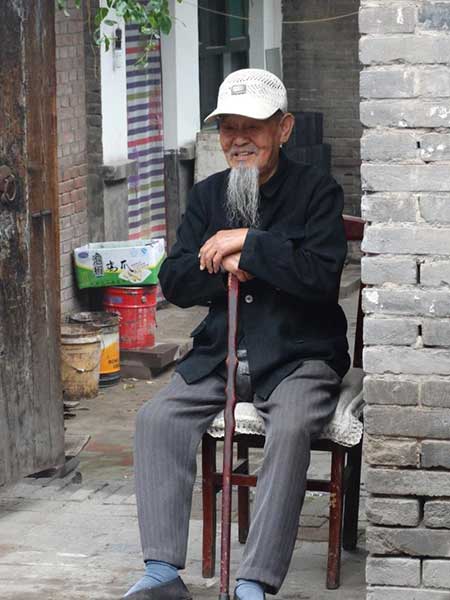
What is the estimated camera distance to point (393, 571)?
485 centimetres

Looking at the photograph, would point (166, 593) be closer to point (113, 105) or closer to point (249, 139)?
point (249, 139)

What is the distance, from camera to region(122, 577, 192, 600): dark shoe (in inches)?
189

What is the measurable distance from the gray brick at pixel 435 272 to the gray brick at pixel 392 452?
0.52 meters

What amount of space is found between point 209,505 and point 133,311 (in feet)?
14.5

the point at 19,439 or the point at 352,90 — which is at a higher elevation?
the point at 352,90

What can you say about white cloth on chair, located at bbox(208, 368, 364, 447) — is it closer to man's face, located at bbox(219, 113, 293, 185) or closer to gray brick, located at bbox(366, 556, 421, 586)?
gray brick, located at bbox(366, 556, 421, 586)

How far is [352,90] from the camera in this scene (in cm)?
1430

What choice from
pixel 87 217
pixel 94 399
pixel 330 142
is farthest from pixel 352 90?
pixel 94 399

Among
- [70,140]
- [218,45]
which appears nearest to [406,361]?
[70,140]

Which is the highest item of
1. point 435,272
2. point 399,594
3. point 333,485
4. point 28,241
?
point 435,272

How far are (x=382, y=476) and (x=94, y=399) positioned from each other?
4.36 m

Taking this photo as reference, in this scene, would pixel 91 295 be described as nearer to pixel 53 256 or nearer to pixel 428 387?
pixel 53 256

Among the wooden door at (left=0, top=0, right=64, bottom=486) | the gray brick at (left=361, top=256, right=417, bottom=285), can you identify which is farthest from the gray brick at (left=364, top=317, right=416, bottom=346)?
the wooden door at (left=0, top=0, right=64, bottom=486)

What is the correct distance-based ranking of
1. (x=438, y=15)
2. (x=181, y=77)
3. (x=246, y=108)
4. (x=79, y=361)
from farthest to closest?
(x=181, y=77), (x=79, y=361), (x=246, y=108), (x=438, y=15)
